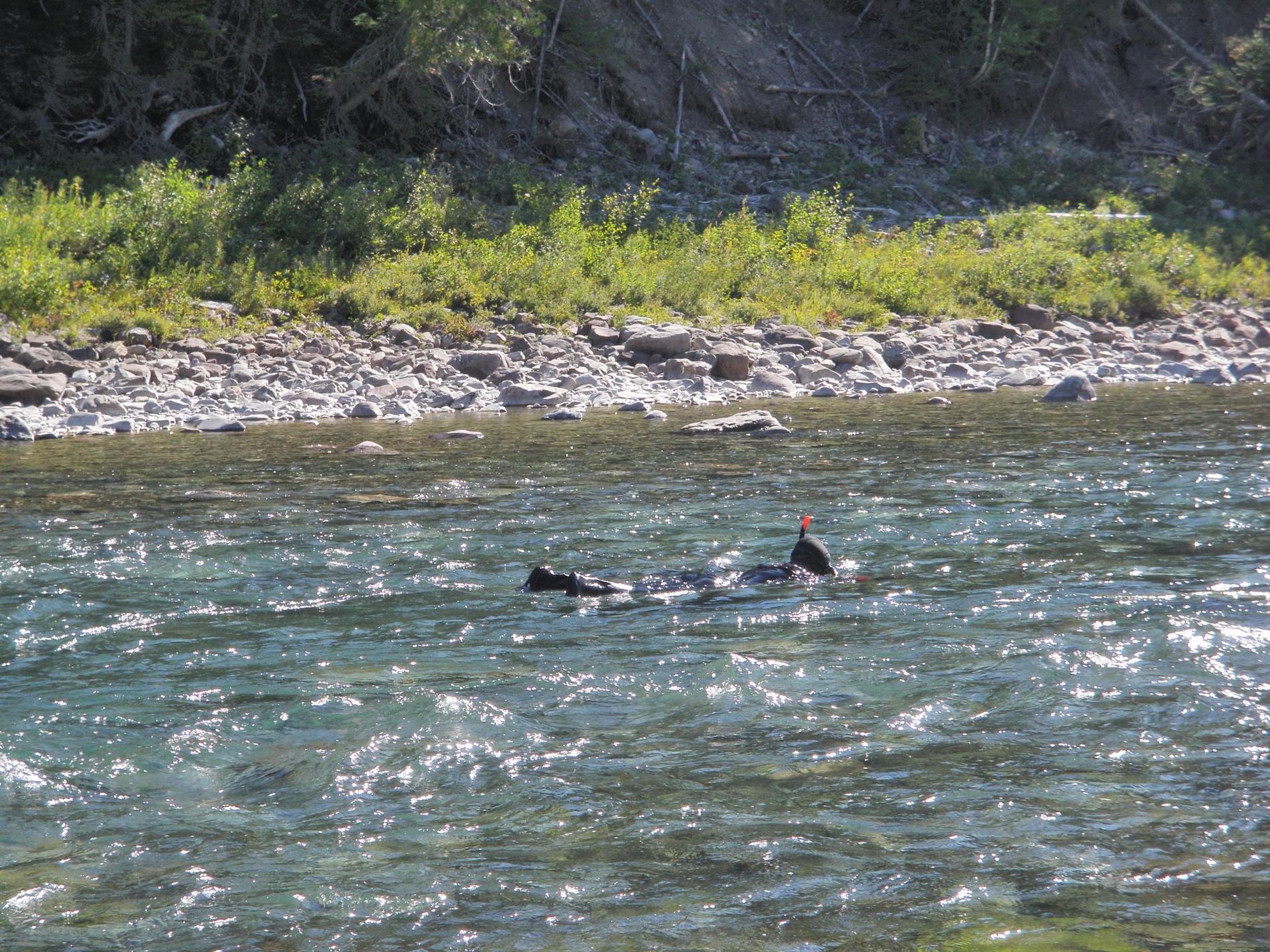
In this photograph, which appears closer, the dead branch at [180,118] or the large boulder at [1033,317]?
the large boulder at [1033,317]

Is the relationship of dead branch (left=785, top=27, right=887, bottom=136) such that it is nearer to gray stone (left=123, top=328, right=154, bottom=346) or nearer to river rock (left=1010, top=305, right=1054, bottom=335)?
river rock (left=1010, top=305, right=1054, bottom=335)

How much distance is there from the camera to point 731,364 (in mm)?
17031

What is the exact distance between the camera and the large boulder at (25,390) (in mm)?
14062

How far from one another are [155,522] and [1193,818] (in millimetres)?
6975

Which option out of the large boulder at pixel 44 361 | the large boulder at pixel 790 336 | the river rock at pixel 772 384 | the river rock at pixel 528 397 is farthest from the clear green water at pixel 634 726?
the large boulder at pixel 790 336

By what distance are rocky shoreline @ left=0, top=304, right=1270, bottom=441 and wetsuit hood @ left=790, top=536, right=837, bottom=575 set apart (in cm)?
716

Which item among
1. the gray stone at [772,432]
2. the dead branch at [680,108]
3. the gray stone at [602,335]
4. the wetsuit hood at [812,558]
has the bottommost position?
the gray stone at [602,335]

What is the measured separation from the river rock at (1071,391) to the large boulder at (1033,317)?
5698 mm

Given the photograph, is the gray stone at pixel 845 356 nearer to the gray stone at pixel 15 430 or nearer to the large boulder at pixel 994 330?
the large boulder at pixel 994 330

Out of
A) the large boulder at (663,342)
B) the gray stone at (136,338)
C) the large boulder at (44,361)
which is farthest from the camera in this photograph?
the large boulder at (663,342)

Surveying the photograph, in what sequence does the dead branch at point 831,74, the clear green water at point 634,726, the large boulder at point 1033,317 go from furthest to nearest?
the dead branch at point 831,74 < the large boulder at point 1033,317 < the clear green water at point 634,726

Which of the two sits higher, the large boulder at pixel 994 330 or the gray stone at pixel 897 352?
the large boulder at pixel 994 330

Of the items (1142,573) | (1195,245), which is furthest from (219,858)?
(1195,245)

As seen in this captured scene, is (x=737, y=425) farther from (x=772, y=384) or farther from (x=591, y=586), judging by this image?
(x=591, y=586)
